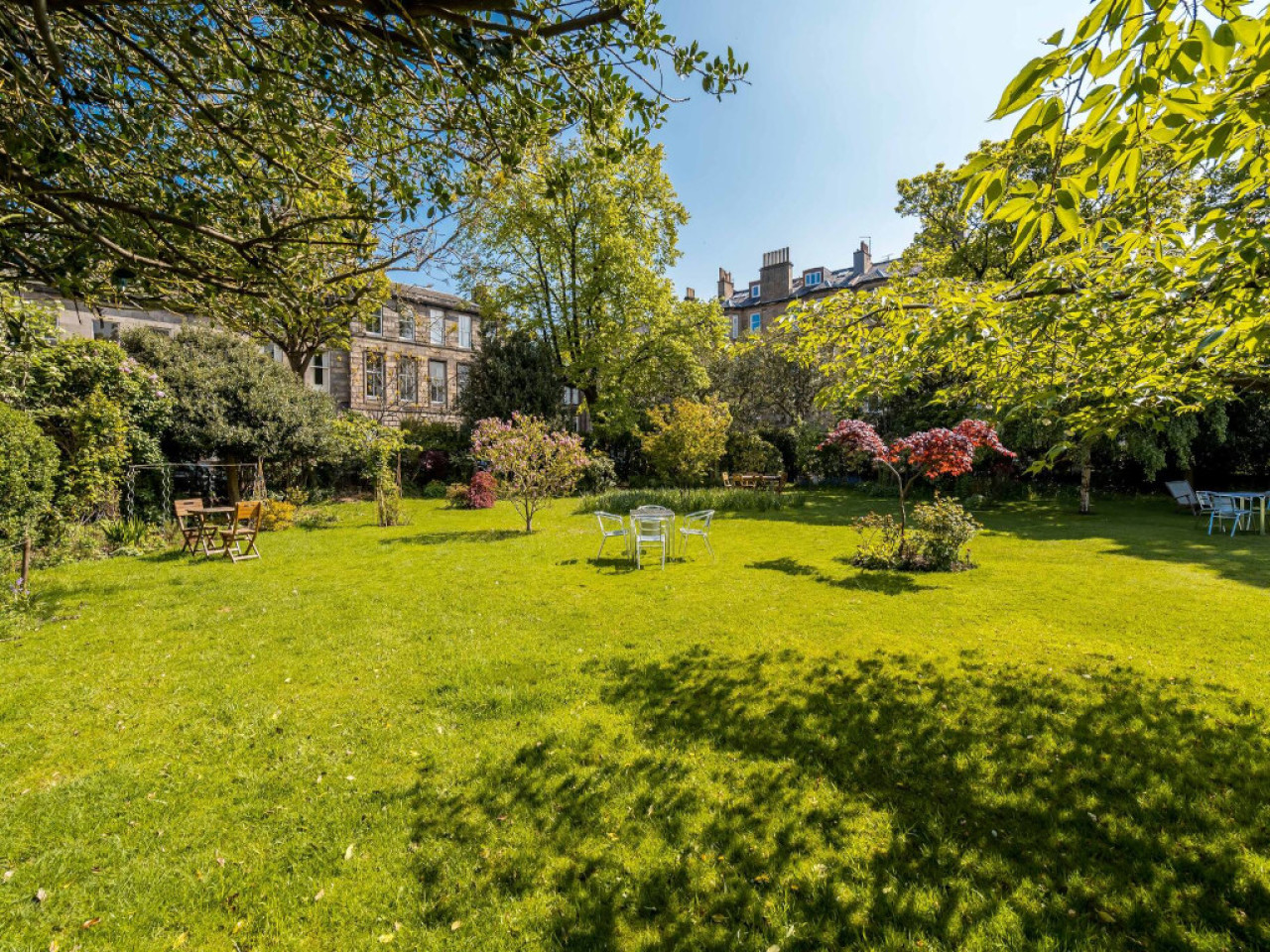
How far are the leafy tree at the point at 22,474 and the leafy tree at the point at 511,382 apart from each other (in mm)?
14551

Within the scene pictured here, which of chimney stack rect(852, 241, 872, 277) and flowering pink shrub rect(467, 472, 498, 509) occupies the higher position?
chimney stack rect(852, 241, 872, 277)

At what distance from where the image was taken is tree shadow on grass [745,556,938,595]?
783 centimetres

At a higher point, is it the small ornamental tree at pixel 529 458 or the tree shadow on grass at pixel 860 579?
the small ornamental tree at pixel 529 458

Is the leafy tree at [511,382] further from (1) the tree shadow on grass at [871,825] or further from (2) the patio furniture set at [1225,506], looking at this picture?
(2) the patio furniture set at [1225,506]

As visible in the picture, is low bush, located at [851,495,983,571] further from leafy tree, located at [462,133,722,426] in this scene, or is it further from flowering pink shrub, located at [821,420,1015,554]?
leafy tree, located at [462,133,722,426]

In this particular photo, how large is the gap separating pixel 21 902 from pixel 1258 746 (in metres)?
7.23

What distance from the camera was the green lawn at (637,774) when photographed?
247cm

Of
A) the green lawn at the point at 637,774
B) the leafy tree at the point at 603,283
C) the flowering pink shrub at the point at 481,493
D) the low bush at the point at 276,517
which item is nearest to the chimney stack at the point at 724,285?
the leafy tree at the point at 603,283

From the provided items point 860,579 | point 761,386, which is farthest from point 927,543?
point 761,386

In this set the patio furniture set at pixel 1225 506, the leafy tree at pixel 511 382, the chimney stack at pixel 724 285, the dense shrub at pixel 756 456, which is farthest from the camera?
the chimney stack at pixel 724 285

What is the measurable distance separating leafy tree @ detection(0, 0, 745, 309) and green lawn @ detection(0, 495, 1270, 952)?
348 cm

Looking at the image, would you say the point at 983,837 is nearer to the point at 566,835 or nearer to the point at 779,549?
the point at 566,835

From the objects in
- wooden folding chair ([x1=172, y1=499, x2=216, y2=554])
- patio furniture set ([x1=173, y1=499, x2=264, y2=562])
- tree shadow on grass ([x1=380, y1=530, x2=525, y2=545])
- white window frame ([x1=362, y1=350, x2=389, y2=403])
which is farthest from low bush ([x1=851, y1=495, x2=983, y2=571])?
white window frame ([x1=362, y1=350, x2=389, y2=403])

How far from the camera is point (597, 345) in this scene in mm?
Answer: 22641
